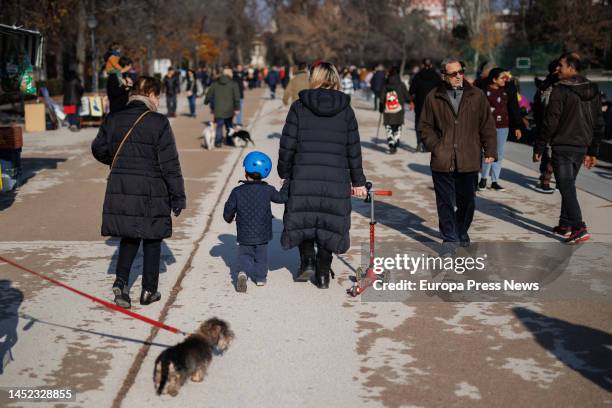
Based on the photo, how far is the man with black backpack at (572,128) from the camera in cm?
817

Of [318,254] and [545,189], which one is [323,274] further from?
[545,189]

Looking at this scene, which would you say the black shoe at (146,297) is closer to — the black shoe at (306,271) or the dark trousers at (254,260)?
the dark trousers at (254,260)

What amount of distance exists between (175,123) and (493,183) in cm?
1409

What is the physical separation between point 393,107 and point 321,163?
966 centimetres

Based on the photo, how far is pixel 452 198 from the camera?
7414 mm

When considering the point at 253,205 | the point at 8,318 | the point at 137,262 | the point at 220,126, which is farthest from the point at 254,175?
the point at 220,126

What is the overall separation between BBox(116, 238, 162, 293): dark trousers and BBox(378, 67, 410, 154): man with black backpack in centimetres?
1021

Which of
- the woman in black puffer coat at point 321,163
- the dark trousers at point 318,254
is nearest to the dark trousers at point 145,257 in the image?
the woman in black puffer coat at point 321,163

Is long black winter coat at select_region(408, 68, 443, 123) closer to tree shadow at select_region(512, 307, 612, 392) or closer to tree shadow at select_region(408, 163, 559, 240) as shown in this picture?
tree shadow at select_region(408, 163, 559, 240)

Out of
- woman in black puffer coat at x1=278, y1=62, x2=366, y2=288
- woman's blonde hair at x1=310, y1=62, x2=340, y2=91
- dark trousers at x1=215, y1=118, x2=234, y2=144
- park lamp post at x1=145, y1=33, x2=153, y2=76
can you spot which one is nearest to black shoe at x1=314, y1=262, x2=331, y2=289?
woman in black puffer coat at x1=278, y1=62, x2=366, y2=288

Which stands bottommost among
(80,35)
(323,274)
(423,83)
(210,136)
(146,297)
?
(146,297)

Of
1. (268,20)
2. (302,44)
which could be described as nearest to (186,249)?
(302,44)

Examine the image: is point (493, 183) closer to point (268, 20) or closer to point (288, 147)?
point (288, 147)

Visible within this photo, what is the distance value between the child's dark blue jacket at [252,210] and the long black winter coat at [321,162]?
0.18 metres
